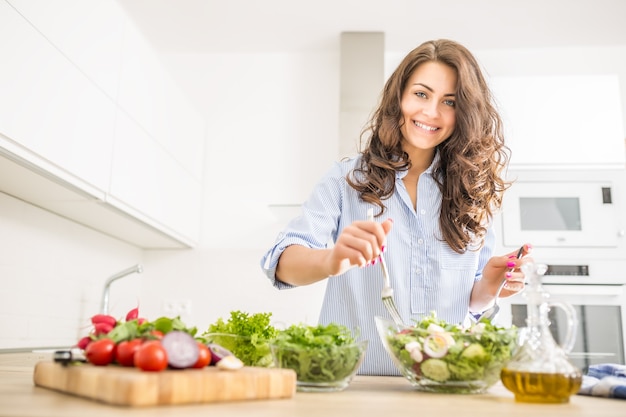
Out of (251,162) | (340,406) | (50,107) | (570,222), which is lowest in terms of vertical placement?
(340,406)

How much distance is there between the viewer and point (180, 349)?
793 millimetres

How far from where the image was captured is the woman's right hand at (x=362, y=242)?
3.04ft

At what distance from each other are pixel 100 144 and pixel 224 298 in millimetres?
1316

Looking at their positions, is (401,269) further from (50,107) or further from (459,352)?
(50,107)

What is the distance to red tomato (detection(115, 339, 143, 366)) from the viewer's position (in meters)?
0.83

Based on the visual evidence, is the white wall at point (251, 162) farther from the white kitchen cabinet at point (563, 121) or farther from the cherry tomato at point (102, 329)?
the cherry tomato at point (102, 329)

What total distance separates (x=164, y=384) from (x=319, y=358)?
251 mm

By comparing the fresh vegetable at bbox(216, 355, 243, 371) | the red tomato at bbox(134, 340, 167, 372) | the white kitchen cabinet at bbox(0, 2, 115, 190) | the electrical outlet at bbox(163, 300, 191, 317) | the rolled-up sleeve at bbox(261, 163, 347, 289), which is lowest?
the fresh vegetable at bbox(216, 355, 243, 371)

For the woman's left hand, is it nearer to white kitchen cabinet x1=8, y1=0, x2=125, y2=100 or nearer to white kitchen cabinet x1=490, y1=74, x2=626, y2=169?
white kitchen cabinet x1=8, y1=0, x2=125, y2=100

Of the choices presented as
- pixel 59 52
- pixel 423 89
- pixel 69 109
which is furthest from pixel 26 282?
pixel 423 89

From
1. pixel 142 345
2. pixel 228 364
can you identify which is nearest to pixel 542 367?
pixel 228 364

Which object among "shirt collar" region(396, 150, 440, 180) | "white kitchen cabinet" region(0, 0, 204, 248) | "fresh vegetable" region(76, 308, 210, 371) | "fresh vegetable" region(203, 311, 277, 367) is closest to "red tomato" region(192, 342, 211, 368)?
"fresh vegetable" region(76, 308, 210, 371)

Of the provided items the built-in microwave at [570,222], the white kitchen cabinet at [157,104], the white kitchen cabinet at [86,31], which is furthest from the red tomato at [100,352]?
the built-in microwave at [570,222]

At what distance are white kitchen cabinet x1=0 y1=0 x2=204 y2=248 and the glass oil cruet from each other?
1.37 metres
